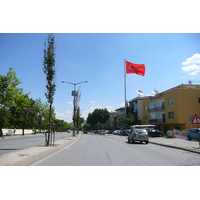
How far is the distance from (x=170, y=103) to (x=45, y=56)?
34781 mm

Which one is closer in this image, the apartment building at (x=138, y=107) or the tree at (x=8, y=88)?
the tree at (x=8, y=88)

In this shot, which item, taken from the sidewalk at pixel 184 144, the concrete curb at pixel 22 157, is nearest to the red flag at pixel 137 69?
the sidewalk at pixel 184 144

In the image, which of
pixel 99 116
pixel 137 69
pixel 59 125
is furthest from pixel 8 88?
pixel 99 116

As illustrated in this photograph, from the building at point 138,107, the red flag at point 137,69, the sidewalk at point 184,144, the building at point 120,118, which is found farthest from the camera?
the building at point 120,118

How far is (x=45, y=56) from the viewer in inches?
758

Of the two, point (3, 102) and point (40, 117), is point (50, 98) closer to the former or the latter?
point (3, 102)

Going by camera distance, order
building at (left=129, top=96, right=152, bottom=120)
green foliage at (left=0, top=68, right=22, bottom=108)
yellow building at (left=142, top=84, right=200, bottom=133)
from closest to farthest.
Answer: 1. green foliage at (left=0, top=68, right=22, bottom=108)
2. yellow building at (left=142, top=84, right=200, bottom=133)
3. building at (left=129, top=96, right=152, bottom=120)

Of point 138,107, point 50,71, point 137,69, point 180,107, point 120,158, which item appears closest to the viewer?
point 120,158

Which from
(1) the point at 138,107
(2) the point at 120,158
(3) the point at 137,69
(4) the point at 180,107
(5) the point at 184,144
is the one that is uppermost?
(3) the point at 137,69

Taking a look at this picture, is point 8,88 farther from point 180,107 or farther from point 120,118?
point 120,118

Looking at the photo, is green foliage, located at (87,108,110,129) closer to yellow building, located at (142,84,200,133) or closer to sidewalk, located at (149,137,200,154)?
yellow building, located at (142,84,200,133)

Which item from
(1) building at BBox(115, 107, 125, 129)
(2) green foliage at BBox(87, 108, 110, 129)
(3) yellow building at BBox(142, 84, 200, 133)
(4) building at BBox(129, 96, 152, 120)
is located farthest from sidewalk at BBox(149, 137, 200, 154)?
(2) green foliage at BBox(87, 108, 110, 129)

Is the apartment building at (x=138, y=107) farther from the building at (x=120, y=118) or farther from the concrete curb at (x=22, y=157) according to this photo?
the concrete curb at (x=22, y=157)

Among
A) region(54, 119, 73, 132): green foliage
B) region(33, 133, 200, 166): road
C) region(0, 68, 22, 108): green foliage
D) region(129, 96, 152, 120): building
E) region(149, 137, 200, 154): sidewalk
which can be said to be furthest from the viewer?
region(129, 96, 152, 120): building
